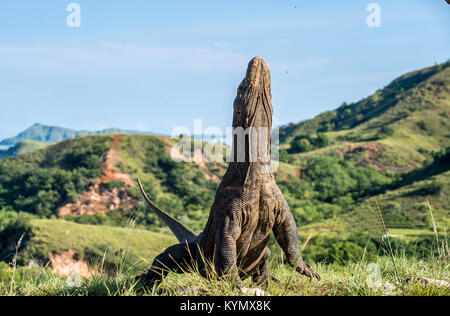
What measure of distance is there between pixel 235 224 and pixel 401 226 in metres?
35.4

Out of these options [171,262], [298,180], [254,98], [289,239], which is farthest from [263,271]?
[298,180]

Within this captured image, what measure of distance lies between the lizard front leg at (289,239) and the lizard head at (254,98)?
97 centimetres

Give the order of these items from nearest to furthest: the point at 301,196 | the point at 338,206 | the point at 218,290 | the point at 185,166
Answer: the point at 218,290, the point at 338,206, the point at 301,196, the point at 185,166

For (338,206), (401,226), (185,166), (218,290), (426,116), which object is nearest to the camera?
(218,290)

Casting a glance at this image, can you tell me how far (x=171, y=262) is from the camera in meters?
6.04

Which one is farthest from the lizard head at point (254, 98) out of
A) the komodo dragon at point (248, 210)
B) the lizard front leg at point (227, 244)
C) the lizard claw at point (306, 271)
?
the lizard claw at point (306, 271)

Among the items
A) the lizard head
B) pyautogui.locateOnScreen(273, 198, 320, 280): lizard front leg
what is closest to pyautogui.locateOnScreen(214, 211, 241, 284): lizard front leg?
pyautogui.locateOnScreen(273, 198, 320, 280): lizard front leg

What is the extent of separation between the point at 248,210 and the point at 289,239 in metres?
0.65

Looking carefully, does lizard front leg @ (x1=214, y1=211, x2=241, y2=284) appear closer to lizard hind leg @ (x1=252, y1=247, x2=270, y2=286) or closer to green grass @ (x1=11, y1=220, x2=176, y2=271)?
lizard hind leg @ (x1=252, y1=247, x2=270, y2=286)

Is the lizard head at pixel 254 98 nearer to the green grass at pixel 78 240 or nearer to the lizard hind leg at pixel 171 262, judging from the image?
the lizard hind leg at pixel 171 262

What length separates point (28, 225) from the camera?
1529 inches
